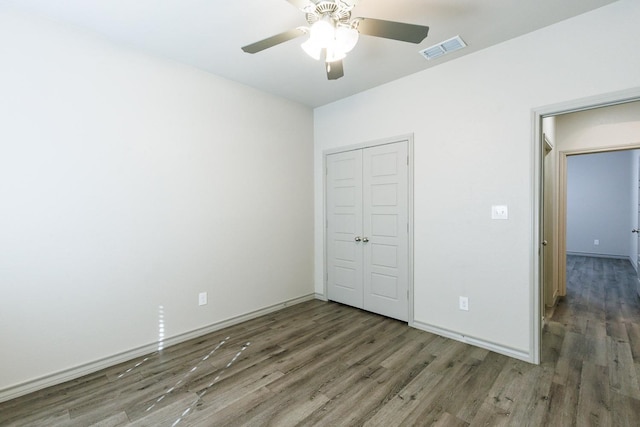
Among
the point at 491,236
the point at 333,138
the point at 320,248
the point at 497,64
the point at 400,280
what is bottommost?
the point at 400,280

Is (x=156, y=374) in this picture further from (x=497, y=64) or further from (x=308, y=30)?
(x=497, y=64)

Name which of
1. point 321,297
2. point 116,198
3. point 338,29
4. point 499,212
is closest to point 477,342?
point 499,212

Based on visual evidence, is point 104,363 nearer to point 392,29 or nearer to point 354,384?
point 354,384

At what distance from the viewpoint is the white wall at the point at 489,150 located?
2236mm

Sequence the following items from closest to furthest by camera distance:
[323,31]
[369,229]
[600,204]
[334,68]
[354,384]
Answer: [323,31] < [334,68] < [354,384] < [369,229] < [600,204]

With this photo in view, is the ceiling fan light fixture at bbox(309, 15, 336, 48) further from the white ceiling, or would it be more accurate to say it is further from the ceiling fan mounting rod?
the white ceiling

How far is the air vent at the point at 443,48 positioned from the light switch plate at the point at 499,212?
58.0 inches

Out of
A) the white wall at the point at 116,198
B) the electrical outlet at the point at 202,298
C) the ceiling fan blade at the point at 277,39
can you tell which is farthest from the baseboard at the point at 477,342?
the ceiling fan blade at the point at 277,39

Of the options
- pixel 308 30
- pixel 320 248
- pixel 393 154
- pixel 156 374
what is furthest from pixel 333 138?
pixel 156 374

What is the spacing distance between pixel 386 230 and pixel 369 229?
25cm

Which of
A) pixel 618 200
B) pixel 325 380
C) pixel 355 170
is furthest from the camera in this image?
pixel 618 200

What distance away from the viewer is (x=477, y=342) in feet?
9.17

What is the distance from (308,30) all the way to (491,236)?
2301 mm

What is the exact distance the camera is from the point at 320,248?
4.23m
